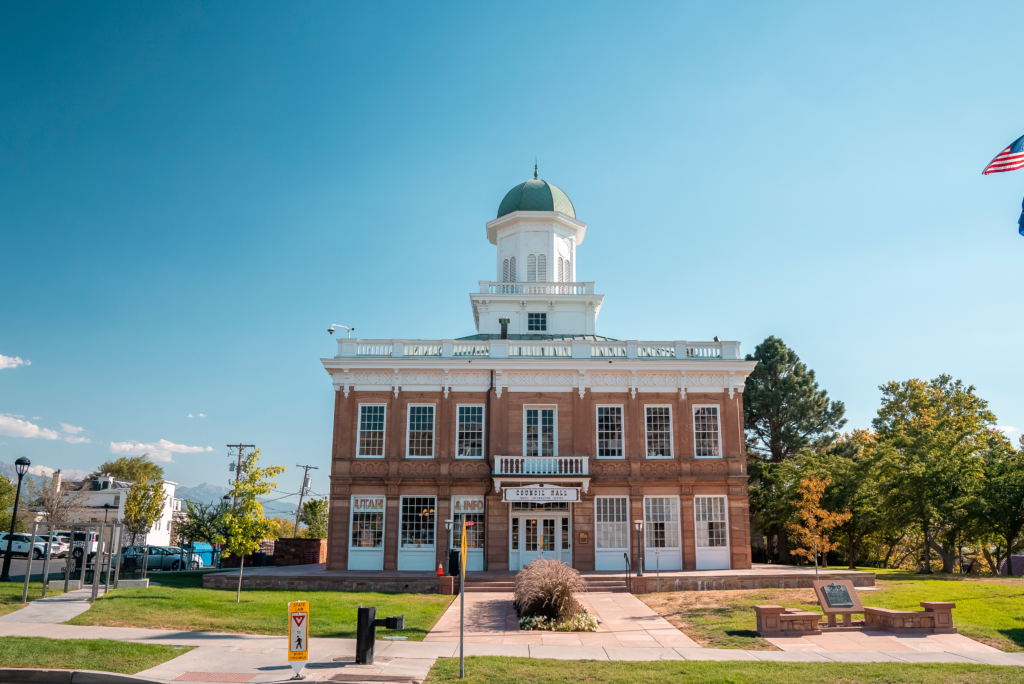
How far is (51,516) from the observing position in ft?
170

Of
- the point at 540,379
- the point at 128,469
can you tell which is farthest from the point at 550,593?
the point at 128,469

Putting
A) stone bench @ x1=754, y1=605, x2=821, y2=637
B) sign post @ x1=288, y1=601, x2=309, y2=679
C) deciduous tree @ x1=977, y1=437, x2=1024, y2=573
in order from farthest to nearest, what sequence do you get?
1. deciduous tree @ x1=977, y1=437, x2=1024, y2=573
2. stone bench @ x1=754, y1=605, x2=821, y2=637
3. sign post @ x1=288, y1=601, x2=309, y2=679

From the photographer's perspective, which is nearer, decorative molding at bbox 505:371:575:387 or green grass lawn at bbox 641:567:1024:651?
green grass lawn at bbox 641:567:1024:651

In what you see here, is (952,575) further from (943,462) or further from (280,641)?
(280,641)

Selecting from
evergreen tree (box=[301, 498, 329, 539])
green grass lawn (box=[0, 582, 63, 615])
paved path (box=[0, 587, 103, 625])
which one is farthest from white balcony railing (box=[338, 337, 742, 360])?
evergreen tree (box=[301, 498, 329, 539])

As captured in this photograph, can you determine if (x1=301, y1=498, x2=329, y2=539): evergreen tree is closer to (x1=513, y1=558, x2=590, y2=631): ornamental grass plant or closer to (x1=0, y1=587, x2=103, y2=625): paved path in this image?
(x1=0, y1=587, x2=103, y2=625): paved path

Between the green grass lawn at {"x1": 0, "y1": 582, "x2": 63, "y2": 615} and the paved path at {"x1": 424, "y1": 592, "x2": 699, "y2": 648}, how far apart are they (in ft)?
36.5

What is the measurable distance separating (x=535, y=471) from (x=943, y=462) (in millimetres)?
16091

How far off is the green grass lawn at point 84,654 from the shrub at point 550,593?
25.6 ft

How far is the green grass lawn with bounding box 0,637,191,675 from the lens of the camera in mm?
12508

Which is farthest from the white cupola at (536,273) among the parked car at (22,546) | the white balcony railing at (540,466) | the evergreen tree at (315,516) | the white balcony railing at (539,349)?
the evergreen tree at (315,516)

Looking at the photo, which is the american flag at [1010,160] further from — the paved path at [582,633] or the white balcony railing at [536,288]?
the white balcony railing at [536,288]

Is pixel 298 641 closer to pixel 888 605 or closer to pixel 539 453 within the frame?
pixel 888 605

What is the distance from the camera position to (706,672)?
12500mm
